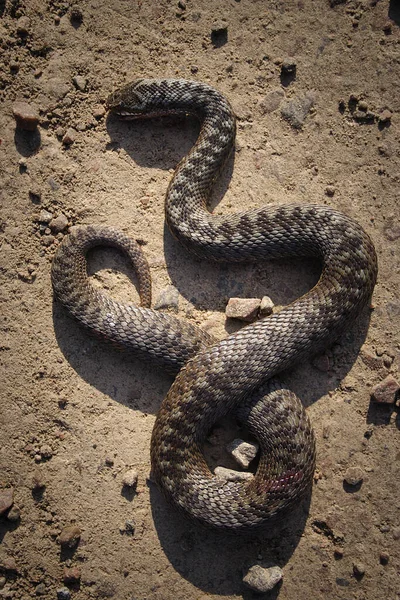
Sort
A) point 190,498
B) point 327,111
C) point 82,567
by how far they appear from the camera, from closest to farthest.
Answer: point 190,498 → point 82,567 → point 327,111

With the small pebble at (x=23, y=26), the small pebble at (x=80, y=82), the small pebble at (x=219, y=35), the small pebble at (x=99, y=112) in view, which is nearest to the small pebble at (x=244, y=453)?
the small pebble at (x=99, y=112)

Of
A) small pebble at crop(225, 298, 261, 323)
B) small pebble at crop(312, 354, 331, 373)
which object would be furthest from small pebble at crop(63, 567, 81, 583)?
small pebble at crop(312, 354, 331, 373)

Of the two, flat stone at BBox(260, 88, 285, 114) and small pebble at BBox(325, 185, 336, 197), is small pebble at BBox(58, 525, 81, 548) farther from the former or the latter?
flat stone at BBox(260, 88, 285, 114)

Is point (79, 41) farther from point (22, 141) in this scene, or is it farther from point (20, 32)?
point (22, 141)

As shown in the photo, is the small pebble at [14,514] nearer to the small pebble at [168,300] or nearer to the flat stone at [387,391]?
the small pebble at [168,300]

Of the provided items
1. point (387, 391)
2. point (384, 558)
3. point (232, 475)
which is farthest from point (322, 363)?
point (384, 558)

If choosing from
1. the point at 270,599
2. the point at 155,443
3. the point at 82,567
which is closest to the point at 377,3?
the point at 155,443
